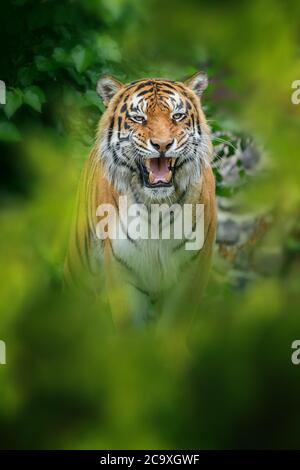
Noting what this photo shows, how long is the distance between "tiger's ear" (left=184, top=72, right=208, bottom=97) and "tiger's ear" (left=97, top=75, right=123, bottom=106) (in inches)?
10.1

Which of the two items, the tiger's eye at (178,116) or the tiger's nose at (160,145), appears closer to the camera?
the tiger's nose at (160,145)

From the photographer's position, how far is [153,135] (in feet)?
8.14

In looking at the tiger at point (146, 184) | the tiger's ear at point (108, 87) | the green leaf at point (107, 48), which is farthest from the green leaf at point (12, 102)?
the tiger's ear at point (108, 87)

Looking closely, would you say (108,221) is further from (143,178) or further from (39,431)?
(39,431)

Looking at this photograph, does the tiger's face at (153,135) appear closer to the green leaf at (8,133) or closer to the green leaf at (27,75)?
the green leaf at (27,75)

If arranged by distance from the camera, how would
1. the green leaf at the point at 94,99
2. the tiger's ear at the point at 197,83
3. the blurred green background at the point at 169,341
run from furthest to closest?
the tiger's ear at the point at 197,83 → the green leaf at the point at 94,99 → the blurred green background at the point at 169,341

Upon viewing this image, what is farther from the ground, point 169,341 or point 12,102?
point 12,102

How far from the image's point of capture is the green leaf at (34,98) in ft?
5.64

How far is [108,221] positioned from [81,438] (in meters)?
1.98

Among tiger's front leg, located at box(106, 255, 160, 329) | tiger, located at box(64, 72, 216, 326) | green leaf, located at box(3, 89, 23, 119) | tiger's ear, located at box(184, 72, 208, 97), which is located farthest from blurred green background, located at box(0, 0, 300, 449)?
tiger's front leg, located at box(106, 255, 160, 329)

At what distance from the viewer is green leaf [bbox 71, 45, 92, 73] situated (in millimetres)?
1841

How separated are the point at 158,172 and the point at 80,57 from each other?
68cm

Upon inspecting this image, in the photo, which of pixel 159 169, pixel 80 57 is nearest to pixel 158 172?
pixel 159 169

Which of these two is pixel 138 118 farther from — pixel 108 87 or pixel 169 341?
pixel 169 341
